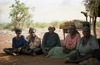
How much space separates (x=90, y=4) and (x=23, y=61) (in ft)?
12.4

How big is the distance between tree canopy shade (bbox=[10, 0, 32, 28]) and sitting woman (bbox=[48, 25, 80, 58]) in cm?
1499

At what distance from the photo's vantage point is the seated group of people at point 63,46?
343 inches

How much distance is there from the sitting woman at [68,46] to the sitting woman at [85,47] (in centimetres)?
66

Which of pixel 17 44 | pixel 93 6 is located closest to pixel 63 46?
pixel 17 44

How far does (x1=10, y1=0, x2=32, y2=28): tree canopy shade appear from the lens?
2471 centimetres

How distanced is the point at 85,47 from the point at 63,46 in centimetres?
126

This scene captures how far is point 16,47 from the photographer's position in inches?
434

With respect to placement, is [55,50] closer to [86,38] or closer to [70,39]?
[70,39]

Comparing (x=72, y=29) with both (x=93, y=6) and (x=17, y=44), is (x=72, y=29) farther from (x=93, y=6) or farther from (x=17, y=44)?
(x=17, y=44)

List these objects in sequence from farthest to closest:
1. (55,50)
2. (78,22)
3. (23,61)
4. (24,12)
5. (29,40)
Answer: (24,12), (78,22), (29,40), (55,50), (23,61)

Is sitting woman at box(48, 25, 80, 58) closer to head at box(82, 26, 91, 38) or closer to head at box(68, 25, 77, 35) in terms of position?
head at box(68, 25, 77, 35)

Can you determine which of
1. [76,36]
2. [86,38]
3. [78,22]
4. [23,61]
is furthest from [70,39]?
[78,22]

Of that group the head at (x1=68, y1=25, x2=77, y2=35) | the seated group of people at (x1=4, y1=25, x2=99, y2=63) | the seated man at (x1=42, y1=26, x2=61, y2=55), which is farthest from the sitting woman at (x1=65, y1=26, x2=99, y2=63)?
the seated man at (x1=42, y1=26, x2=61, y2=55)

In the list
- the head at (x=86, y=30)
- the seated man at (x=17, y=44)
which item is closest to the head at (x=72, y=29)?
the head at (x=86, y=30)
